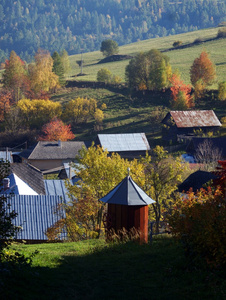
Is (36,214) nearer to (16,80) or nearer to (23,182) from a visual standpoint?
(23,182)

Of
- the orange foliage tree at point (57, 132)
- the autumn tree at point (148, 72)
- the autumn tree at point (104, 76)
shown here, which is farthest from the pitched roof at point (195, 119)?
the autumn tree at point (104, 76)

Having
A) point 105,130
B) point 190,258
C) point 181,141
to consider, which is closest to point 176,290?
point 190,258

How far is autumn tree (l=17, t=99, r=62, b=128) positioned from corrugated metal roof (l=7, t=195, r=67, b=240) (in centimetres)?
5372

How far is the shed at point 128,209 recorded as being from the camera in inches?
636

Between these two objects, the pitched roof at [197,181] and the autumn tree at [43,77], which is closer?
the pitched roof at [197,181]

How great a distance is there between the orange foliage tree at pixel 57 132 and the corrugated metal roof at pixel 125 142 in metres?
8.82

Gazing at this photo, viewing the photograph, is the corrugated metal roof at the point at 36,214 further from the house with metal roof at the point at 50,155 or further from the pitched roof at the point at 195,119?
the pitched roof at the point at 195,119

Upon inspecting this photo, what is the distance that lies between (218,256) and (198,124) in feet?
188

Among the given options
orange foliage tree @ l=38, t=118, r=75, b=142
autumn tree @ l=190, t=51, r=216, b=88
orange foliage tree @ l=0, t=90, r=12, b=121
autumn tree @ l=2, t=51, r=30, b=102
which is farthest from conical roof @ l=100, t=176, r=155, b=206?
autumn tree @ l=2, t=51, r=30, b=102

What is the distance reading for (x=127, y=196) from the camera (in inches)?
647

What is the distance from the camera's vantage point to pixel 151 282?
10.8 m

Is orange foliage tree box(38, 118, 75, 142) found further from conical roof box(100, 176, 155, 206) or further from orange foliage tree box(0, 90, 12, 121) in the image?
conical roof box(100, 176, 155, 206)

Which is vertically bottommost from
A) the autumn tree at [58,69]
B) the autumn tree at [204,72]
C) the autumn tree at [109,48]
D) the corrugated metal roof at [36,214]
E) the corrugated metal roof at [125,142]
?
the corrugated metal roof at [36,214]

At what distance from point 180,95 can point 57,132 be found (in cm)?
2170
